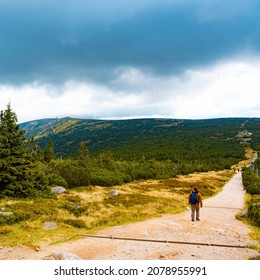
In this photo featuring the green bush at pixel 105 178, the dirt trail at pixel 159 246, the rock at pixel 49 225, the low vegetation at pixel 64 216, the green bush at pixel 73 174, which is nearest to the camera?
the dirt trail at pixel 159 246

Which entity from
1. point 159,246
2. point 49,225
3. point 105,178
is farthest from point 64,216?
point 105,178

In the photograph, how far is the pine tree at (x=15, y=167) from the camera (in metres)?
26.6

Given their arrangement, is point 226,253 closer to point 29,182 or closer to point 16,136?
point 29,182

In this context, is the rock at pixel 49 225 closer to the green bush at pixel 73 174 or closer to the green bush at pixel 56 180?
the green bush at pixel 56 180

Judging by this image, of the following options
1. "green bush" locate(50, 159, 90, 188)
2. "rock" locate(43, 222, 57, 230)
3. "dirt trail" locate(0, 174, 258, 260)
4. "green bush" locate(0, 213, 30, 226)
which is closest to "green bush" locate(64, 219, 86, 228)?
"rock" locate(43, 222, 57, 230)

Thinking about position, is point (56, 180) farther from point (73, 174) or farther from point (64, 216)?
point (64, 216)

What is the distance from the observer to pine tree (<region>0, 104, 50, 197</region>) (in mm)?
26625

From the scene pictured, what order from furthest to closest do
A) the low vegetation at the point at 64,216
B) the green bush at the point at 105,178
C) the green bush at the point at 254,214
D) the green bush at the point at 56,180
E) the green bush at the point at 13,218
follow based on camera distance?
1. the green bush at the point at 105,178
2. the green bush at the point at 56,180
3. the green bush at the point at 254,214
4. the green bush at the point at 13,218
5. the low vegetation at the point at 64,216

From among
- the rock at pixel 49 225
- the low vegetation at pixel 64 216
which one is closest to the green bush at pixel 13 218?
the low vegetation at pixel 64 216

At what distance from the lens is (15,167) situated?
89.2 feet

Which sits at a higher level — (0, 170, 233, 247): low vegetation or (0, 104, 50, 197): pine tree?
(0, 104, 50, 197): pine tree

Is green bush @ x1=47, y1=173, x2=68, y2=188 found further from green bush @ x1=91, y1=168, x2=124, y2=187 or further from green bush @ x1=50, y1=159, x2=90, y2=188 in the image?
green bush @ x1=91, y1=168, x2=124, y2=187

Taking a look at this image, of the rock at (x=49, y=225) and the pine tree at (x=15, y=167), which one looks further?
the pine tree at (x=15, y=167)

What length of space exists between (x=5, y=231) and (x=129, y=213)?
10461 millimetres
